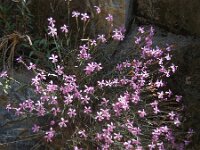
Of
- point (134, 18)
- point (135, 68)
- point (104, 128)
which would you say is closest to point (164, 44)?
point (134, 18)

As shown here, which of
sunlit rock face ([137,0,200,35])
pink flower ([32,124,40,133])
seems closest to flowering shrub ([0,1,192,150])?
pink flower ([32,124,40,133])

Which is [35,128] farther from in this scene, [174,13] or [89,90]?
[174,13]

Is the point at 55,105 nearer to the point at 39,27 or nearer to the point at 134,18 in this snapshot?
the point at 39,27

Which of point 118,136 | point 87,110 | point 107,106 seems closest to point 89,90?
point 87,110

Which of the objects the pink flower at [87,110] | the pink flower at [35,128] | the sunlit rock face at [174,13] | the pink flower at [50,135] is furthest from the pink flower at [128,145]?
the sunlit rock face at [174,13]

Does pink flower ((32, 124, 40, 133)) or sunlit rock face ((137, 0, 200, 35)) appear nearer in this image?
pink flower ((32, 124, 40, 133))

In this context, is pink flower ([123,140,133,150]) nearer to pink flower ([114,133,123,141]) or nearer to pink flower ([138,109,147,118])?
pink flower ([114,133,123,141])
